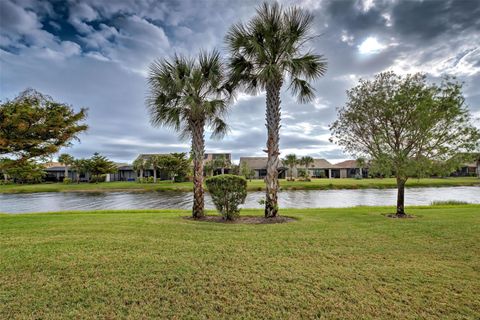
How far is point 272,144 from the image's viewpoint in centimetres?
903

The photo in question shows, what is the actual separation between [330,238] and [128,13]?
414 inches

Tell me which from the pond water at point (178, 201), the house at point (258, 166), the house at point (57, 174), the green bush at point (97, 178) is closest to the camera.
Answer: the pond water at point (178, 201)

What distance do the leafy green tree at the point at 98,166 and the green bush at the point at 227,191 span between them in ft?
138

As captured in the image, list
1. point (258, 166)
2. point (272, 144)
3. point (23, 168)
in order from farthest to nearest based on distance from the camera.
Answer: point (258, 166) → point (23, 168) → point (272, 144)

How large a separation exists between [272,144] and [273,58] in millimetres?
3200

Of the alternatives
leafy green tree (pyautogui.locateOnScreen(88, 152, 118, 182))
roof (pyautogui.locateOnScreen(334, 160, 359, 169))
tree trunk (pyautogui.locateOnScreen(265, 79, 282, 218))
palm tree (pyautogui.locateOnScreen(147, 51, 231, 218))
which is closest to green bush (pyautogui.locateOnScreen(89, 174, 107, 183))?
leafy green tree (pyautogui.locateOnScreen(88, 152, 118, 182))

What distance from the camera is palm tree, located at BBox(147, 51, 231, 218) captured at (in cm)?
936

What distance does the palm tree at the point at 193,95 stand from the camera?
30.7 ft

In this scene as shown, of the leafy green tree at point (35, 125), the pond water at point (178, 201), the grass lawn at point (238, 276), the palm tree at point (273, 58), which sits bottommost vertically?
the pond water at point (178, 201)

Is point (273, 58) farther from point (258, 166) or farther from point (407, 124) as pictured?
point (258, 166)

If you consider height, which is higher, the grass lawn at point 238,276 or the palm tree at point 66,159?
the palm tree at point 66,159

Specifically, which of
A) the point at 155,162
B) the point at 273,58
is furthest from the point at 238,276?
the point at 155,162

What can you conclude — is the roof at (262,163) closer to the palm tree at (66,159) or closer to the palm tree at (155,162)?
the palm tree at (155,162)

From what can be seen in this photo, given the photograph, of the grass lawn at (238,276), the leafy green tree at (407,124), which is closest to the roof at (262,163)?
the leafy green tree at (407,124)
